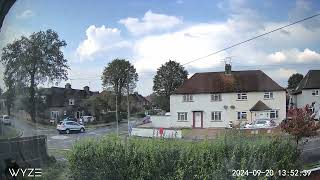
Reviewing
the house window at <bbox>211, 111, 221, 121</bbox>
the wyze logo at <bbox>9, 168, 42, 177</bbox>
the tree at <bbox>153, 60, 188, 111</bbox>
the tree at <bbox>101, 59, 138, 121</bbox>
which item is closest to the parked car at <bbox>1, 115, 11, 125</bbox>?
the wyze logo at <bbox>9, 168, 42, 177</bbox>

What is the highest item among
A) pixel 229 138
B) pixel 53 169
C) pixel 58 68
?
pixel 58 68

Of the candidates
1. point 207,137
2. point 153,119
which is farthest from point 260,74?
point 153,119

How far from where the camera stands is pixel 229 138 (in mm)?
3635

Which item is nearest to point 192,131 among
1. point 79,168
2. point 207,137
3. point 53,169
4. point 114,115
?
point 207,137

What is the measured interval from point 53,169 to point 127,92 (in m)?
0.88

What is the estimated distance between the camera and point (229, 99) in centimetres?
355

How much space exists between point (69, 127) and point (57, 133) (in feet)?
0.36

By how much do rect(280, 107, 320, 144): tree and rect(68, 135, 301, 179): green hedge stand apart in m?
0.09

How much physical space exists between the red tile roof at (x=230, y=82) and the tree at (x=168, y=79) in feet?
0.25

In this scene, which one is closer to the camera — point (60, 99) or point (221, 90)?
point (221, 90)

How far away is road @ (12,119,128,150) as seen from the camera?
3.88m

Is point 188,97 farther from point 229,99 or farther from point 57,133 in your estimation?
point 57,133

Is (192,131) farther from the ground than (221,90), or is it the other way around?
(221,90)

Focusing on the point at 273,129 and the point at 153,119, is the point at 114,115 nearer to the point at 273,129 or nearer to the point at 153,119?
the point at 153,119
